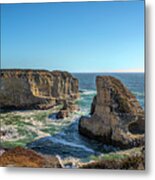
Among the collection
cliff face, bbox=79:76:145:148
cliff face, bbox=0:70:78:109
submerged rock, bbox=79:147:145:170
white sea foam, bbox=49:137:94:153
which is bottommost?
submerged rock, bbox=79:147:145:170

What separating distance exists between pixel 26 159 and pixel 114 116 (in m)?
0.49

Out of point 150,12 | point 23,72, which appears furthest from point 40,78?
point 150,12

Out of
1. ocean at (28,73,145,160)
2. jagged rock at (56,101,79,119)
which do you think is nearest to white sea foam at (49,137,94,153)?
ocean at (28,73,145,160)

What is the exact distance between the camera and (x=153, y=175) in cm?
233

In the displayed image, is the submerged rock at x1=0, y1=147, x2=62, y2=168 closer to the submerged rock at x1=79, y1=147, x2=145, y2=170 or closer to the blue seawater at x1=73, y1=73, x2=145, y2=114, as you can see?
the submerged rock at x1=79, y1=147, x2=145, y2=170

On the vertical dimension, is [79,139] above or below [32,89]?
below

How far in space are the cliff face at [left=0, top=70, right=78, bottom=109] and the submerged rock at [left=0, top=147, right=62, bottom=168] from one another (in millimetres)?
225

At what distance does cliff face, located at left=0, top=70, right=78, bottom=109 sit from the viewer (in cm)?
240

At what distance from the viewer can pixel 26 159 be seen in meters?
2.41

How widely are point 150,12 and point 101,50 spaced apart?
0.98 ft

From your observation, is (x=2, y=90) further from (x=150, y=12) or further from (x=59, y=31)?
(x=150, y=12)

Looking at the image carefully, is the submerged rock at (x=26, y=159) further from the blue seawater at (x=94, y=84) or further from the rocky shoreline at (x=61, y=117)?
the blue seawater at (x=94, y=84)

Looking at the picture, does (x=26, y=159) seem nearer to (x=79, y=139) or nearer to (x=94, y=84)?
(x=79, y=139)

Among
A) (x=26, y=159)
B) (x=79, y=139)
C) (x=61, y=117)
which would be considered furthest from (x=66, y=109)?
(x=26, y=159)
